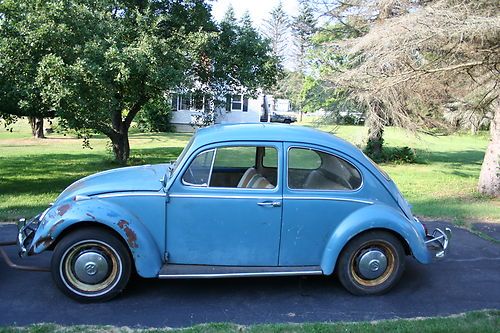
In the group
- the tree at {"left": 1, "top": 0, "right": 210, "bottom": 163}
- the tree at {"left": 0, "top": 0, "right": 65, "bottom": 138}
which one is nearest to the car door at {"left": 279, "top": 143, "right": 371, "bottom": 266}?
the tree at {"left": 1, "top": 0, "right": 210, "bottom": 163}

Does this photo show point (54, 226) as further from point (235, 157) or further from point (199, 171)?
point (235, 157)

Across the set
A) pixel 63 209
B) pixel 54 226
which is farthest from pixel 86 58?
pixel 54 226

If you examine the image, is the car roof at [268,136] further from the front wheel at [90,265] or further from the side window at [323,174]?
the front wheel at [90,265]

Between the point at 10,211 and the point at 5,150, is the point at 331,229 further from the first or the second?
the point at 5,150

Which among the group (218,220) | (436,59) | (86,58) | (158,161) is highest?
(436,59)

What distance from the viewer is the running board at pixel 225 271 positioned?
452 centimetres

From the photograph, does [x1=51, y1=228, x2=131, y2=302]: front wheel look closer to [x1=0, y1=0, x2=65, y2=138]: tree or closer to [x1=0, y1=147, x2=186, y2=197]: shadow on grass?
[x1=0, y1=0, x2=65, y2=138]: tree

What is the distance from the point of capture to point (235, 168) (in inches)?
222

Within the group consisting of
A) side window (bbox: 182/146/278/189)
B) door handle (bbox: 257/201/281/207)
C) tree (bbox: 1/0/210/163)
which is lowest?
door handle (bbox: 257/201/281/207)

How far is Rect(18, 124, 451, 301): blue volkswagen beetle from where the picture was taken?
4.51 metres

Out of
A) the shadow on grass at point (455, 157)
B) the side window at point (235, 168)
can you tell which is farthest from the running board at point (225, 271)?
the shadow on grass at point (455, 157)

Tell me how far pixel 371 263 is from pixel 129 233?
2.43m

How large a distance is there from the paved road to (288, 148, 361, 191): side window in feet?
3.64

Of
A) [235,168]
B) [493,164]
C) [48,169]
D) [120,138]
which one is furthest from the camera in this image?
[120,138]
